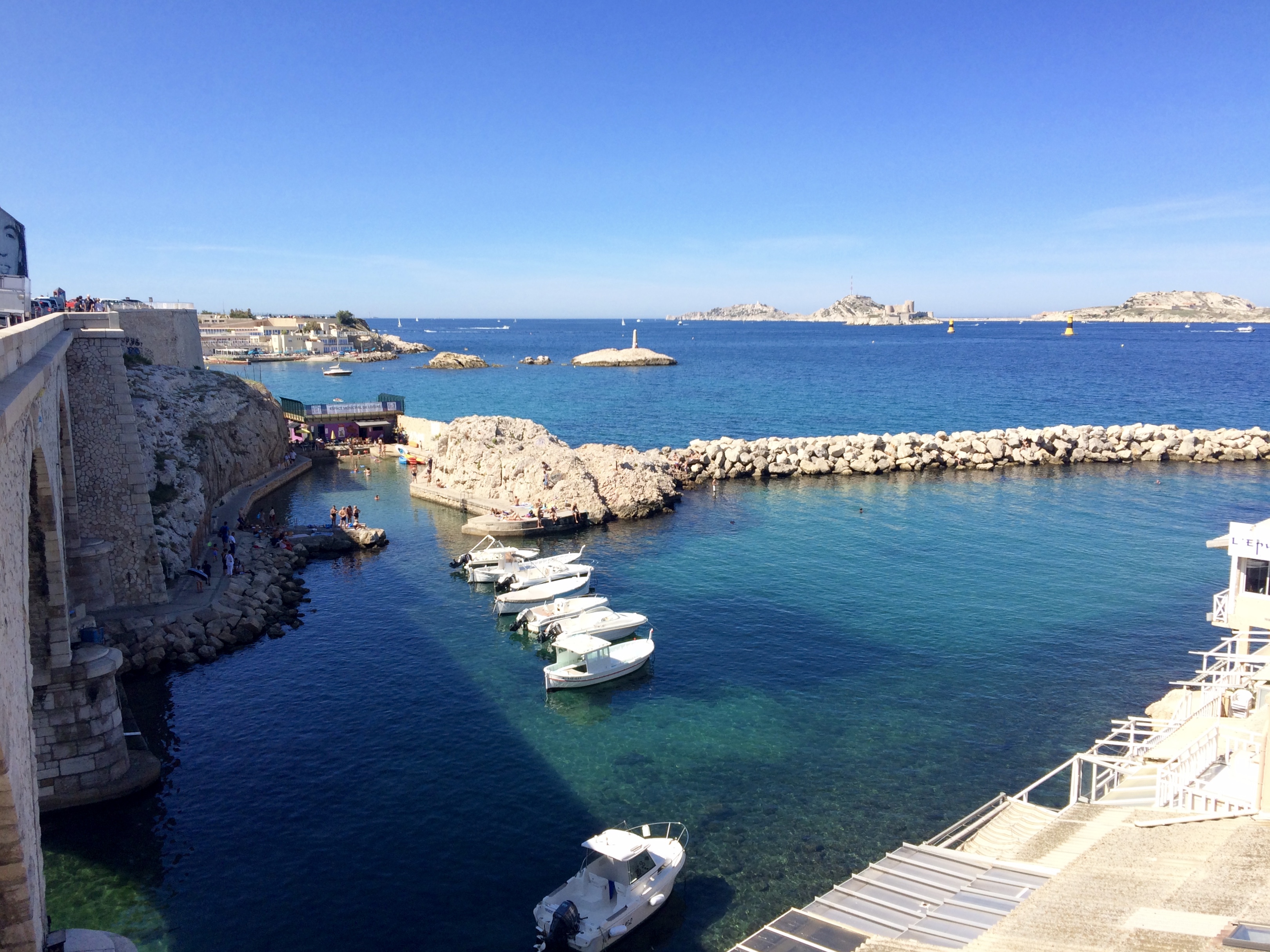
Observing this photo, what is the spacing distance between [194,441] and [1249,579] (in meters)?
44.5

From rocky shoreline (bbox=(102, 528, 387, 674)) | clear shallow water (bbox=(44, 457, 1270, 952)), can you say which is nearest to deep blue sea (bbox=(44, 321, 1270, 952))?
clear shallow water (bbox=(44, 457, 1270, 952))

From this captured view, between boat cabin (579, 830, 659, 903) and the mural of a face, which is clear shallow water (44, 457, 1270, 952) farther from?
the mural of a face

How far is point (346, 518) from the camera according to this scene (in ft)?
A: 143

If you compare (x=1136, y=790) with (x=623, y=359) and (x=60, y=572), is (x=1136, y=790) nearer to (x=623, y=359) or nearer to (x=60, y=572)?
(x=60, y=572)

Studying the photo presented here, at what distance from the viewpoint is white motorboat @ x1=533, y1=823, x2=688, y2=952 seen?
15125 millimetres

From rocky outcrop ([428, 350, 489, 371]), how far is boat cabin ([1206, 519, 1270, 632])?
468 ft

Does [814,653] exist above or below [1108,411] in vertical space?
below

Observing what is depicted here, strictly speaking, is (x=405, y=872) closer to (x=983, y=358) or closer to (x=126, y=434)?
(x=126, y=434)

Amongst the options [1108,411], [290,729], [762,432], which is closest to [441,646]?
[290,729]

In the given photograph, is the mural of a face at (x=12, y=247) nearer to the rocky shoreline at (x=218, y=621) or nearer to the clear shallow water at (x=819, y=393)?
the rocky shoreline at (x=218, y=621)

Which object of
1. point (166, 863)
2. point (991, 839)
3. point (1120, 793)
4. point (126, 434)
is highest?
point (126, 434)

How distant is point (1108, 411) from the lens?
88750mm

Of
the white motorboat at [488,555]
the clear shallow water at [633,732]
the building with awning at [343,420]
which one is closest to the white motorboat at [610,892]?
the clear shallow water at [633,732]

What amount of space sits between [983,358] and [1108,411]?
86.1 meters
